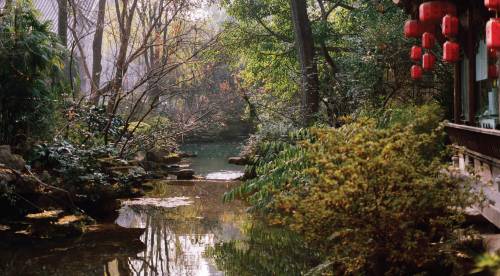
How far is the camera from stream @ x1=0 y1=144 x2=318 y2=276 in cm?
759

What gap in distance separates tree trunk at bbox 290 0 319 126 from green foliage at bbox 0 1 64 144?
268 inches

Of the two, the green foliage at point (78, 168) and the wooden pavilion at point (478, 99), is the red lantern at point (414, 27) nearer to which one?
the wooden pavilion at point (478, 99)

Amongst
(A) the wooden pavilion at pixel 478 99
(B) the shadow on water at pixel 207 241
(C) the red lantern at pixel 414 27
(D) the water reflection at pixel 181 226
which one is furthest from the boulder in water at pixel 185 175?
(C) the red lantern at pixel 414 27

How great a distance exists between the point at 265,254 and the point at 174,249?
129cm

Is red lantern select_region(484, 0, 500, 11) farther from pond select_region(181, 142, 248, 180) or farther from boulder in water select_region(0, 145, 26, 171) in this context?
pond select_region(181, 142, 248, 180)

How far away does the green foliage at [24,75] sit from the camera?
10.8 m

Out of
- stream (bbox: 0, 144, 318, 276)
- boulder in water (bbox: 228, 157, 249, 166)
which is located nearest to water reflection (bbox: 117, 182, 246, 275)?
stream (bbox: 0, 144, 318, 276)

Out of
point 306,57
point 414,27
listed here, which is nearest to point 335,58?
point 306,57

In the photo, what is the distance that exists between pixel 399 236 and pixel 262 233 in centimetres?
439

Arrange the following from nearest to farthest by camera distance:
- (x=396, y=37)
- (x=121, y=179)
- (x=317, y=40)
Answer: (x=121, y=179) < (x=396, y=37) < (x=317, y=40)

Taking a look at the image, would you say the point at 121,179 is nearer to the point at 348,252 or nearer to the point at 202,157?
the point at 348,252

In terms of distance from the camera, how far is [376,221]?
5145mm

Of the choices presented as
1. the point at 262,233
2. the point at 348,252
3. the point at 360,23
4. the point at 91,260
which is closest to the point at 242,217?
the point at 262,233

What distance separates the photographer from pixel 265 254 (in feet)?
27.0
